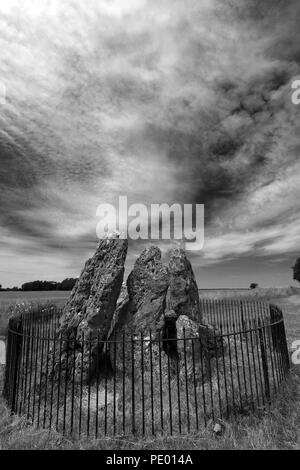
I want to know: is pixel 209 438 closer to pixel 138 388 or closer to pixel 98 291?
pixel 138 388

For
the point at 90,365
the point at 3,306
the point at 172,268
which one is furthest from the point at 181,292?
the point at 3,306

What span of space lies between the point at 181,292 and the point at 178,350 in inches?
111

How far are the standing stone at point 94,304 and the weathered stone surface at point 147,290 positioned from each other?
0.87 metres

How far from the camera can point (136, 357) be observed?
8.15 metres

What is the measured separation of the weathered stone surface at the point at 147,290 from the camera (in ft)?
29.2

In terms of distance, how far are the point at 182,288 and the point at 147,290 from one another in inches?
71.8

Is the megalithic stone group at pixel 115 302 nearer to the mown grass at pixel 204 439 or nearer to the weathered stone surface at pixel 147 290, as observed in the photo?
the weathered stone surface at pixel 147 290

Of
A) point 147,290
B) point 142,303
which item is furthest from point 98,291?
point 147,290

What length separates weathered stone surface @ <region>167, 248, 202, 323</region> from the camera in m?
10.5

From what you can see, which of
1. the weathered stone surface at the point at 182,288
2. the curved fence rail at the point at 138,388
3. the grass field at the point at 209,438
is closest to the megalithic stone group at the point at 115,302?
the weathered stone surface at the point at 182,288

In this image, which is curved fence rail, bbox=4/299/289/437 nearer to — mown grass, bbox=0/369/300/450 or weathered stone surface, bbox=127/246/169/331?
mown grass, bbox=0/369/300/450

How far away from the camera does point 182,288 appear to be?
10789 millimetres
